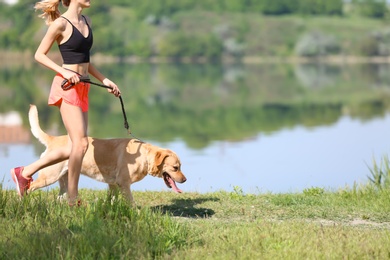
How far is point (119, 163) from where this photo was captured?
8.40 meters

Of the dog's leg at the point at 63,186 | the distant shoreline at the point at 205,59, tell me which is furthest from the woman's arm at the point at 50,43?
the distant shoreline at the point at 205,59

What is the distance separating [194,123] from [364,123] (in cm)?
658

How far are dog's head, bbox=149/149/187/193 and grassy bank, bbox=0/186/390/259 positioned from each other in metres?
0.47

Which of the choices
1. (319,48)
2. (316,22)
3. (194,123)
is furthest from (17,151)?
(316,22)

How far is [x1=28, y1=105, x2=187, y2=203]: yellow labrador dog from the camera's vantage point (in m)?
8.37

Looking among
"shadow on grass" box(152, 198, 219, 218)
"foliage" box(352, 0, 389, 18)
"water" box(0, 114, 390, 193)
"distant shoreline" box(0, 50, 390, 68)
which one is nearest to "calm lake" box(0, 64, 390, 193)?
"water" box(0, 114, 390, 193)

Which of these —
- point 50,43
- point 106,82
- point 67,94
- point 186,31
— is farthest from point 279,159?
point 186,31

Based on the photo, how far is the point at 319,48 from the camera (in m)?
108

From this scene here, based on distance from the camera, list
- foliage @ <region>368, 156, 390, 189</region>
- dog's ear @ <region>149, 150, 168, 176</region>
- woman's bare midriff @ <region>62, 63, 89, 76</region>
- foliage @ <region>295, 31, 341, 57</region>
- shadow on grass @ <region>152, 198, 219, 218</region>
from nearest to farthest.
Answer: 1. woman's bare midriff @ <region>62, 63, 89, 76</region>
2. dog's ear @ <region>149, 150, 168, 176</region>
3. shadow on grass @ <region>152, 198, 219, 218</region>
4. foliage @ <region>368, 156, 390, 189</region>
5. foliage @ <region>295, 31, 341, 57</region>

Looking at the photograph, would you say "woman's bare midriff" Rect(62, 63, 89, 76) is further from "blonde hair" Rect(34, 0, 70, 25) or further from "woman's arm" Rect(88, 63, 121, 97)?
"blonde hair" Rect(34, 0, 70, 25)

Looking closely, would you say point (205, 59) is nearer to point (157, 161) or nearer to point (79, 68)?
point (157, 161)

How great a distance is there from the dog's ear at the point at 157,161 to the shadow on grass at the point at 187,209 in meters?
0.42

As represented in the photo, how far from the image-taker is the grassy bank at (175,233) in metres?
6.55

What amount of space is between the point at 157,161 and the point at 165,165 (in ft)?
0.33
